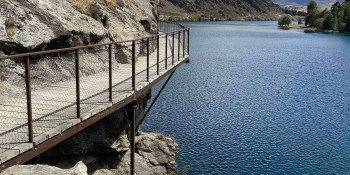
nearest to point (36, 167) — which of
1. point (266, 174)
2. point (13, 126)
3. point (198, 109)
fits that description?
point (13, 126)

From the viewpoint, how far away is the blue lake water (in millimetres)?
23844

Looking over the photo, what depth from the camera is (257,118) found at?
1260 inches

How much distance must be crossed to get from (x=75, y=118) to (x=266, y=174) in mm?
15189

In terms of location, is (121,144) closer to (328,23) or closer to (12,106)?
(12,106)

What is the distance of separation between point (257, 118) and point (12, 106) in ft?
79.1

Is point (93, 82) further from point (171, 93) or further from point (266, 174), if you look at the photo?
point (171, 93)

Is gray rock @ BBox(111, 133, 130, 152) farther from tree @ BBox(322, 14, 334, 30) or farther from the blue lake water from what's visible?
tree @ BBox(322, 14, 334, 30)

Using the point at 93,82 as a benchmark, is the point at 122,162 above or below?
below

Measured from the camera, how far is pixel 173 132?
27938 mm

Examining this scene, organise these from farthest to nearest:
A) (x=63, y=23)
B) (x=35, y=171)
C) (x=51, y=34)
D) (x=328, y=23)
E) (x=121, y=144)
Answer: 1. (x=328, y=23)
2. (x=121, y=144)
3. (x=63, y=23)
4. (x=51, y=34)
5. (x=35, y=171)

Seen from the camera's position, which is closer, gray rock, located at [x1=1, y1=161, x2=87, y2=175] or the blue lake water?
gray rock, located at [x1=1, y1=161, x2=87, y2=175]

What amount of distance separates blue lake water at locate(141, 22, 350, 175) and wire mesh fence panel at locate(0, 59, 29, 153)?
38.9ft

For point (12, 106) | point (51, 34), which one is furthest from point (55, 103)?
point (51, 34)

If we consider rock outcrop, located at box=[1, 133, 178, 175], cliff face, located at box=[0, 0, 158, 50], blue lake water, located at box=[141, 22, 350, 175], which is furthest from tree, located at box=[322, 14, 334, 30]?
rock outcrop, located at box=[1, 133, 178, 175]
